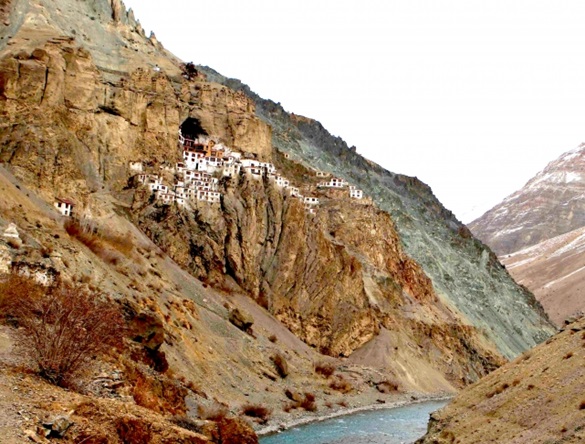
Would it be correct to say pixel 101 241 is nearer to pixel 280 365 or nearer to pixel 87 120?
pixel 280 365

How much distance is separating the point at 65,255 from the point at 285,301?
3227cm

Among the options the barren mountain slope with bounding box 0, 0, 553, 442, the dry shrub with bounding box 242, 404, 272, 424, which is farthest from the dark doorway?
the dry shrub with bounding box 242, 404, 272, 424

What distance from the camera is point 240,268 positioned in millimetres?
59656

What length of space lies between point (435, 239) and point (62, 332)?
93.8 metres

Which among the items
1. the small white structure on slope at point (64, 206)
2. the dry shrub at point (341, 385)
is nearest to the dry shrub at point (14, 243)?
the small white structure on slope at point (64, 206)

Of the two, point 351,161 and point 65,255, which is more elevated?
point 351,161

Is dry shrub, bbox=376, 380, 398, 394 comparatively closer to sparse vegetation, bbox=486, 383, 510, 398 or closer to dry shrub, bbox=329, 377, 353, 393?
dry shrub, bbox=329, 377, 353, 393

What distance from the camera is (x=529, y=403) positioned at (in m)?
15.4

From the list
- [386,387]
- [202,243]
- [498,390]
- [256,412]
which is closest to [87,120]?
[202,243]

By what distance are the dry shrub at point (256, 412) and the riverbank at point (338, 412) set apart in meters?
0.48

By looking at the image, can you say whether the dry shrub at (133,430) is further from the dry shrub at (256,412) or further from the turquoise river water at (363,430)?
the dry shrub at (256,412)

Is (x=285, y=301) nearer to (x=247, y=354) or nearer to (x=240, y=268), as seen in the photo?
(x=240, y=268)

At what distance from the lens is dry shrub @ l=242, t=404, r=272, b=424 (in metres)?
33.1

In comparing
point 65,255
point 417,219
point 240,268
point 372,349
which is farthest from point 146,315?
point 417,219
